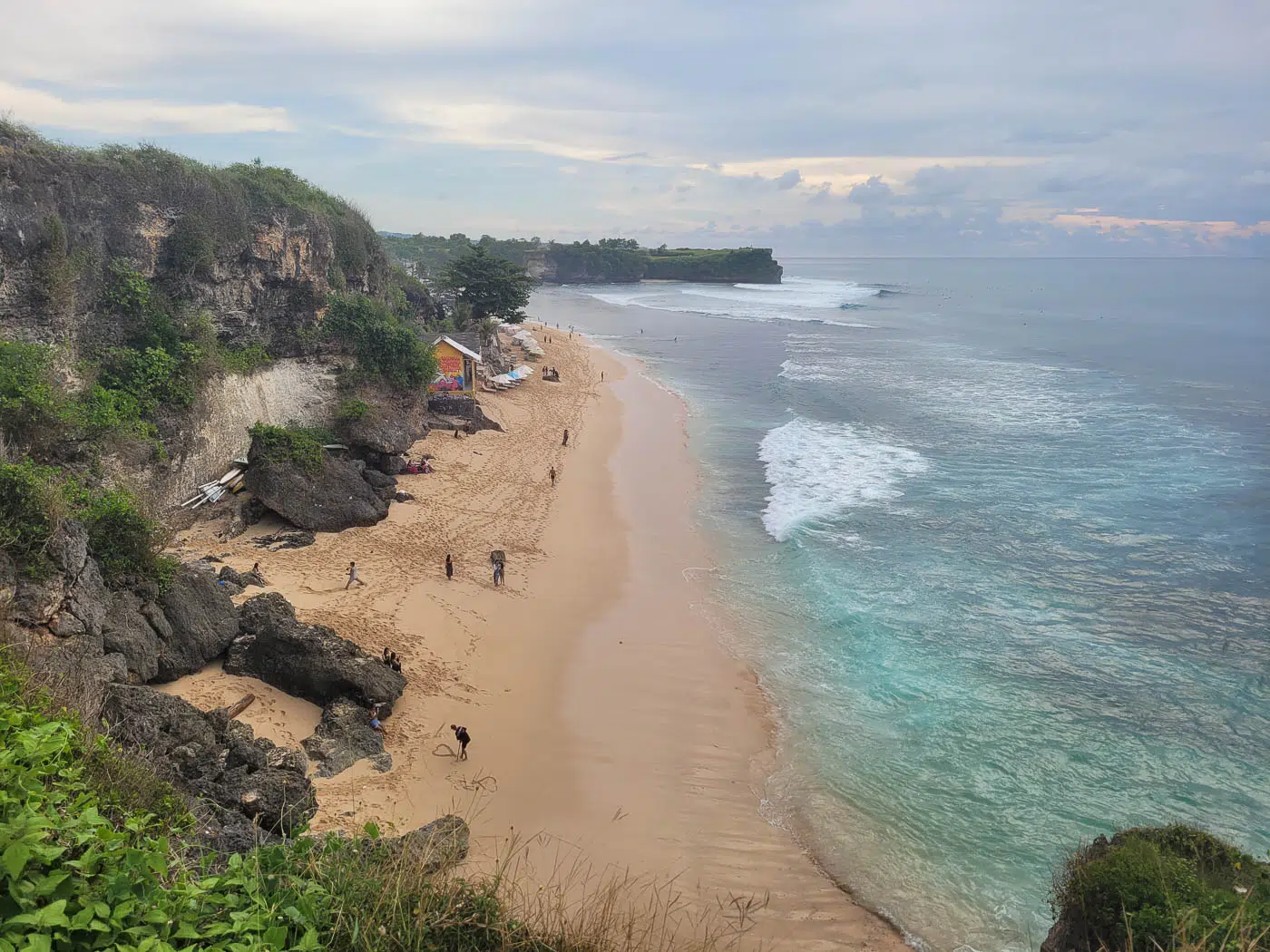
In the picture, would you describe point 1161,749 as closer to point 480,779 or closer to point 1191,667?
point 1191,667

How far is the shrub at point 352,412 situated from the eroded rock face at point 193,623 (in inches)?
441

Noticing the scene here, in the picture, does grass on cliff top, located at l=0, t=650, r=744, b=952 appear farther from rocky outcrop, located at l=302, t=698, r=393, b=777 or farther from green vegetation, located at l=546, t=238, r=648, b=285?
green vegetation, located at l=546, t=238, r=648, b=285

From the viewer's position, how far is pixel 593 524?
24891 mm

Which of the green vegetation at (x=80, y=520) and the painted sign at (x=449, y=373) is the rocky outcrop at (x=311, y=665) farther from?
the painted sign at (x=449, y=373)

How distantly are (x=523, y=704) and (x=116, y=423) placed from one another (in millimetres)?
12445

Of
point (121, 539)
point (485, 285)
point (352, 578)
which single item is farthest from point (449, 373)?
point (121, 539)

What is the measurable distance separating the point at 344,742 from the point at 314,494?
10544mm

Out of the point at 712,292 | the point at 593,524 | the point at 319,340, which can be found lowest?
the point at 593,524

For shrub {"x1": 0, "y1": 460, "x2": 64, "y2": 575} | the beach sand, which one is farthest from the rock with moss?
shrub {"x1": 0, "y1": 460, "x2": 64, "y2": 575}

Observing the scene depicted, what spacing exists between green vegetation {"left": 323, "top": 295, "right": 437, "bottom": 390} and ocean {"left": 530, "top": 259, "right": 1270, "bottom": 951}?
1240 centimetres

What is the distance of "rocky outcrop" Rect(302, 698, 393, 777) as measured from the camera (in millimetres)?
12492

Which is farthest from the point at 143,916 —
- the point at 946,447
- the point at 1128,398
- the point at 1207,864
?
the point at 1128,398

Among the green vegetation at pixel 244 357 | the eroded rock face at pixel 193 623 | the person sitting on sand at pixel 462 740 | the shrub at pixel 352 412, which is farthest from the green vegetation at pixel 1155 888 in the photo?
the green vegetation at pixel 244 357

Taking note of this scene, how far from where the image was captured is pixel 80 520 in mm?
13406
